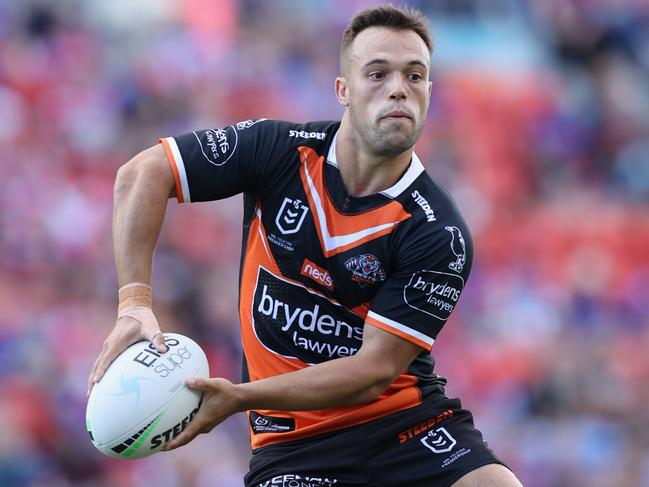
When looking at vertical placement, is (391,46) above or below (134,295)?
above

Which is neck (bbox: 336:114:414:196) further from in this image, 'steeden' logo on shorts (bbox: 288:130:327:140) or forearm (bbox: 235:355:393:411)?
forearm (bbox: 235:355:393:411)

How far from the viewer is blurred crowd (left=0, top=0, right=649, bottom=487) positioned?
33.2 feet

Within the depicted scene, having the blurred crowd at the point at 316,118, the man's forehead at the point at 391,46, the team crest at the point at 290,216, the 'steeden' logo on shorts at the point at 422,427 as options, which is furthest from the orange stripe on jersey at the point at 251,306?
the blurred crowd at the point at 316,118

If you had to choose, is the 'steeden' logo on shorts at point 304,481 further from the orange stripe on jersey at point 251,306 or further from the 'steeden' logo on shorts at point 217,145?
the 'steeden' logo on shorts at point 217,145

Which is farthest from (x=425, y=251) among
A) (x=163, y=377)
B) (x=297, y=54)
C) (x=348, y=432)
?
(x=297, y=54)

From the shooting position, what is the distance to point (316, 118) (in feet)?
43.9

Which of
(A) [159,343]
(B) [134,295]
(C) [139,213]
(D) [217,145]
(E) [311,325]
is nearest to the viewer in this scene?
(A) [159,343]

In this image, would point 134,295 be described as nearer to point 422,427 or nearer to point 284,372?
point 284,372

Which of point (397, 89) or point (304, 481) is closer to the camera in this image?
point (397, 89)

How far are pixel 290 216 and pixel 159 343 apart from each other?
1.00 m

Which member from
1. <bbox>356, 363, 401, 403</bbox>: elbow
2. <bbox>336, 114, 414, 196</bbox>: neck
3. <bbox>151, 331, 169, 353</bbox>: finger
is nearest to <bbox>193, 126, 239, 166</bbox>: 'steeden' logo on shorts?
<bbox>336, 114, 414, 196</bbox>: neck

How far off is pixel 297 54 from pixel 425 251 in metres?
8.88

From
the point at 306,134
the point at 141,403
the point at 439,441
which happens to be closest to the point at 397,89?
the point at 306,134

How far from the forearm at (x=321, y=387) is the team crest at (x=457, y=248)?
1.91 feet
